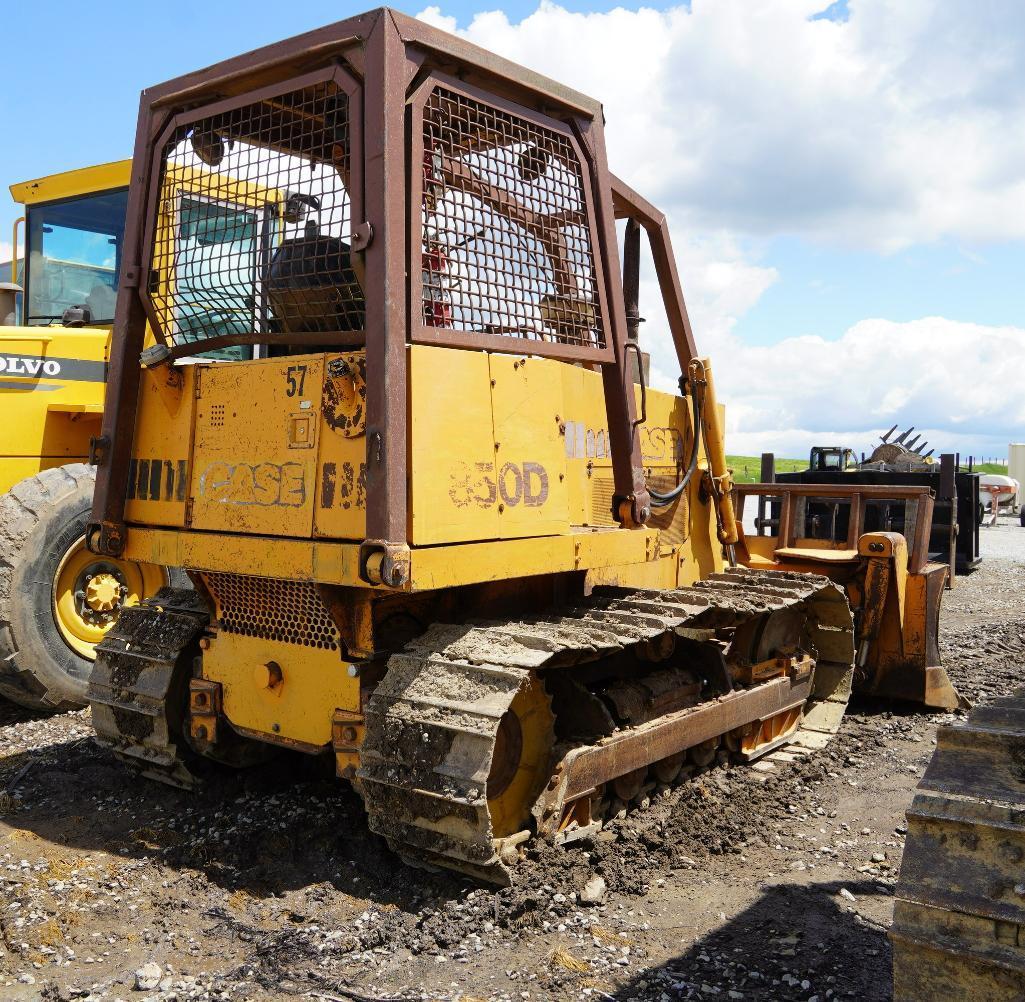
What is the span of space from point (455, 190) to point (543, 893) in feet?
8.86

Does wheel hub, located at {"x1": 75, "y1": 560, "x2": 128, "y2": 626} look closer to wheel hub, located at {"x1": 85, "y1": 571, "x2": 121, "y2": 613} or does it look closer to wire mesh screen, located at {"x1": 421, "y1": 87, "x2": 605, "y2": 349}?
wheel hub, located at {"x1": 85, "y1": 571, "x2": 121, "y2": 613}

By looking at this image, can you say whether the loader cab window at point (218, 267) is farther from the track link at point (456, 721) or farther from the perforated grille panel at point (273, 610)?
the track link at point (456, 721)

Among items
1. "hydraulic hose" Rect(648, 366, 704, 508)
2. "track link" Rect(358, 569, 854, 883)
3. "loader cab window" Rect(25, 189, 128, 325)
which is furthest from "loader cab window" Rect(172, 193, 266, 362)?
"loader cab window" Rect(25, 189, 128, 325)

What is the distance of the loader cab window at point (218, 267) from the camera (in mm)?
4391

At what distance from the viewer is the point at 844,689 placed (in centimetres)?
692

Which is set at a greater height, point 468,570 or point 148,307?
point 148,307

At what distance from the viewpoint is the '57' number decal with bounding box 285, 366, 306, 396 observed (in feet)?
14.0

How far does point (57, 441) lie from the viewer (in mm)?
7203

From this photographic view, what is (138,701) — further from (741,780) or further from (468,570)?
(741,780)

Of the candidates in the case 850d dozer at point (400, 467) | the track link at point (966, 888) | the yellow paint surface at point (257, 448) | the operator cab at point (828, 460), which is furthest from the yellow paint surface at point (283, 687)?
the operator cab at point (828, 460)

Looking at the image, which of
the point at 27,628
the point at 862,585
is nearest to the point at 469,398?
the point at 27,628

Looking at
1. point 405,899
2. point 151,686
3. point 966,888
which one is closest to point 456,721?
point 405,899

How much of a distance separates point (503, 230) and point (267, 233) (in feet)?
3.22

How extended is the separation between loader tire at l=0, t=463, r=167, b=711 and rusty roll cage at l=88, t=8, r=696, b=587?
197 centimetres
